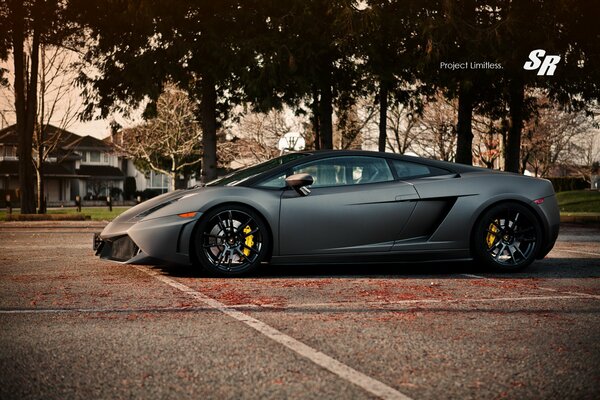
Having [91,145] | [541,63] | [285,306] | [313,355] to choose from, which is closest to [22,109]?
[541,63]

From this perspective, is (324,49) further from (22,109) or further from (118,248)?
(118,248)

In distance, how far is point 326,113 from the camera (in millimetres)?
22797

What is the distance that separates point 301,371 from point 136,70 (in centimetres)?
1984

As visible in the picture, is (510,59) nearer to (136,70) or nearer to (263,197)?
(136,70)

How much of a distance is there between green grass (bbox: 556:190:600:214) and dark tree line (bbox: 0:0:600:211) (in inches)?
333

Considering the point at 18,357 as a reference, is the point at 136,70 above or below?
above

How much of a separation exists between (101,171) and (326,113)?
5532cm

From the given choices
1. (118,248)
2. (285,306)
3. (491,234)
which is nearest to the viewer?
(285,306)

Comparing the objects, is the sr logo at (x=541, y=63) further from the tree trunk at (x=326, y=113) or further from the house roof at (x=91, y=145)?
the house roof at (x=91, y=145)

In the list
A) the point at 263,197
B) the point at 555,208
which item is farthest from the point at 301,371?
the point at 555,208

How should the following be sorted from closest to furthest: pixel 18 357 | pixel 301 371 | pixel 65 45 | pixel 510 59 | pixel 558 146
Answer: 1. pixel 301 371
2. pixel 18 357
3. pixel 510 59
4. pixel 65 45
5. pixel 558 146

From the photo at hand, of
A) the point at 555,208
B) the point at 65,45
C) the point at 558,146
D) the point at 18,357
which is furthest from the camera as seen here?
the point at 558,146

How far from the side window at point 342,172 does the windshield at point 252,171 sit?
22 cm

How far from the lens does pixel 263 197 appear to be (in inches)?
301
